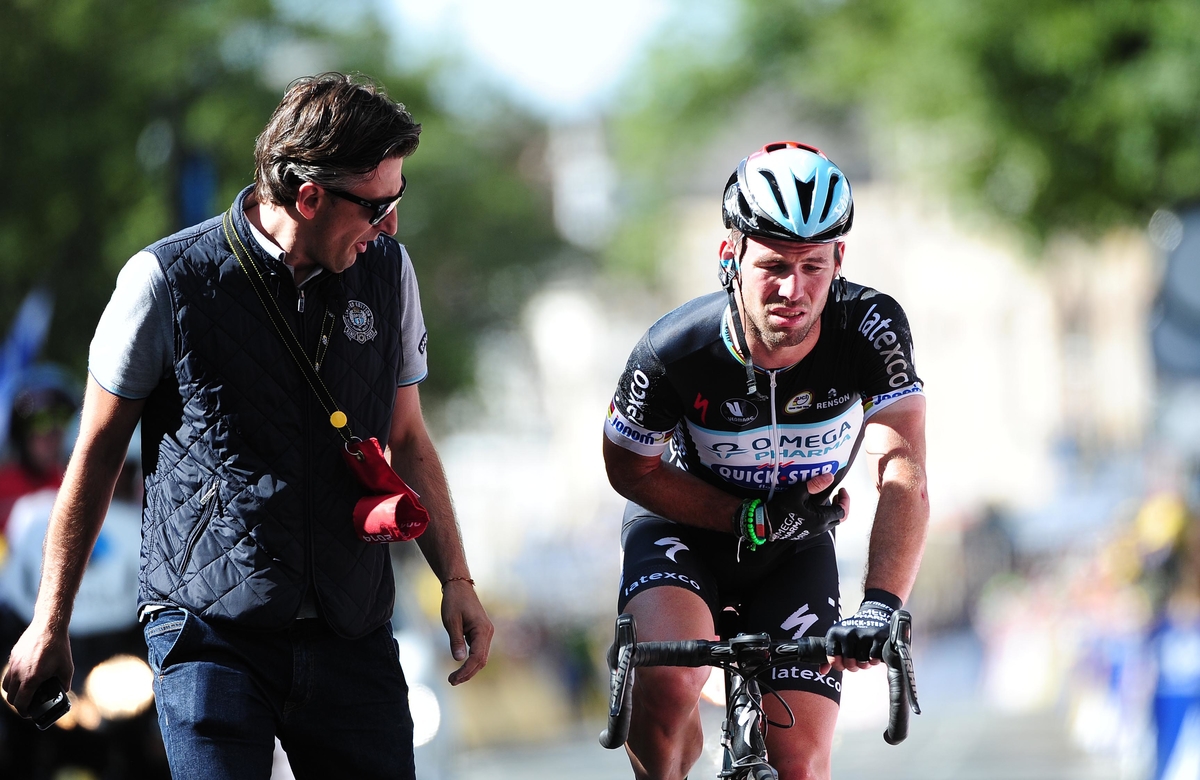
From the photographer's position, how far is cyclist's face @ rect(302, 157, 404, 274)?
4.10 metres

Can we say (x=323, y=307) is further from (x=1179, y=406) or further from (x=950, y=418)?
(x=950, y=418)

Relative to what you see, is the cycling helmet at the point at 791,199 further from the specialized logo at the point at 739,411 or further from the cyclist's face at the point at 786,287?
the specialized logo at the point at 739,411

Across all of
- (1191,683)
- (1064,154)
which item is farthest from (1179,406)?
(1064,154)

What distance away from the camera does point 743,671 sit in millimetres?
4375

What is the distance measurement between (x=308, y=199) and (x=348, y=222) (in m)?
0.11

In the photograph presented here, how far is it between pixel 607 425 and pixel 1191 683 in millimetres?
9460

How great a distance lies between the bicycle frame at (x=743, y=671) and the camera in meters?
3.94

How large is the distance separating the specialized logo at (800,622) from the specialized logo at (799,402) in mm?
565

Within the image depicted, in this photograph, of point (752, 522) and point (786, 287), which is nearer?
point (786, 287)

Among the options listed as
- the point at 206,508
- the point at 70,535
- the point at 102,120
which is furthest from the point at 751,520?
the point at 102,120

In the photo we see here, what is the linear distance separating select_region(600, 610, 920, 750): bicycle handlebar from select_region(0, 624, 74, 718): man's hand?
1.29m

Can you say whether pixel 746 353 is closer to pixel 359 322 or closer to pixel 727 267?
pixel 727 267

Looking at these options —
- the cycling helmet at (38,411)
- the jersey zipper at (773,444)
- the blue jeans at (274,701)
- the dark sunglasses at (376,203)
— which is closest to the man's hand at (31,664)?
the blue jeans at (274,701)

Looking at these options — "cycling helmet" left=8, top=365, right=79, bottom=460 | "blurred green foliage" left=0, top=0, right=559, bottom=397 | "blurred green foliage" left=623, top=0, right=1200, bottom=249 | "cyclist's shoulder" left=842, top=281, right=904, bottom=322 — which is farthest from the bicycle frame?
"blurred green foliage" left=623, top=0, right=1200, bottom=249
